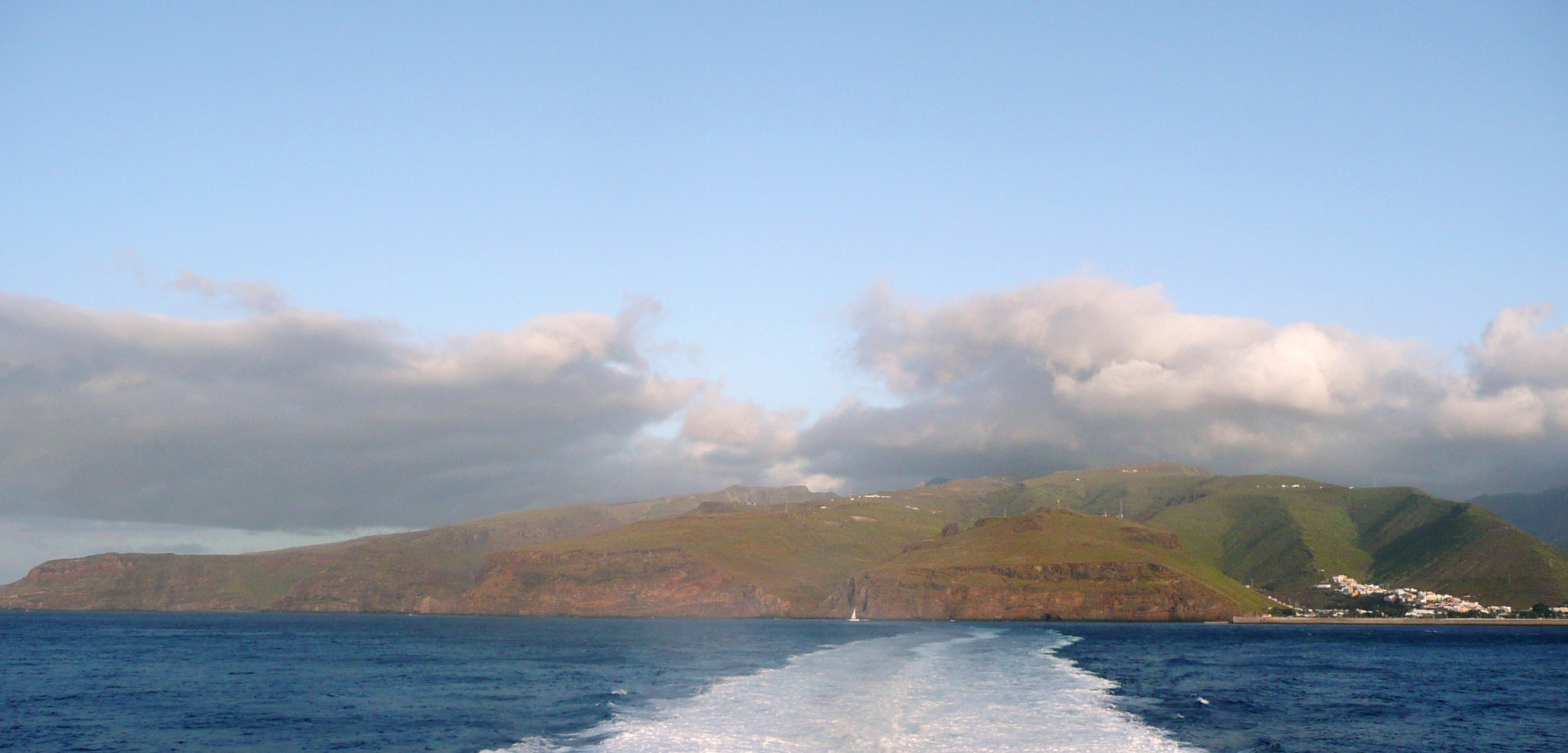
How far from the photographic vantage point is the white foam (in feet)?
185

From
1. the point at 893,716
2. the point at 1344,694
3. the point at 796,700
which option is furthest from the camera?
the point at 1344,694

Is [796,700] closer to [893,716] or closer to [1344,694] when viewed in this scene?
[893,716]

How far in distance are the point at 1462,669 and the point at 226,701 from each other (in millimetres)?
131072

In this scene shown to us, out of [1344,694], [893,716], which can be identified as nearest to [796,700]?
[893,716]

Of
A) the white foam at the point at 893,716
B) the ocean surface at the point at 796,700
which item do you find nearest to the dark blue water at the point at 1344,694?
the ocean surface at the point at 796,700

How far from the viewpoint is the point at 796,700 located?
75.1 metres

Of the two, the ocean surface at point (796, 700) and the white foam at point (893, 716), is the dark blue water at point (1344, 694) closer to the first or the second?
the ocean surface at point (796, 700)

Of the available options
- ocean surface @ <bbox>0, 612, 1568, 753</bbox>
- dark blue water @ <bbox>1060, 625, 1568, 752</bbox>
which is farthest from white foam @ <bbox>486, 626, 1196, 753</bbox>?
dark blue water @ <bbox>1060, 625, 1568, 752</bbox>

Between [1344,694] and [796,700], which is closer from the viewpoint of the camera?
[796,700]

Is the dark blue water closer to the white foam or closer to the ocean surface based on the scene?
the ocean surface

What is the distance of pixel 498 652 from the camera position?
480 feet

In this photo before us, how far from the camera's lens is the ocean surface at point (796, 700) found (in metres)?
60.5

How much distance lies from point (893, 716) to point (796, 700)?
11.7 metres

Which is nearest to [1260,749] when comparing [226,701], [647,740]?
[647,740]
